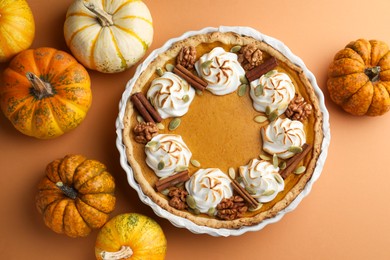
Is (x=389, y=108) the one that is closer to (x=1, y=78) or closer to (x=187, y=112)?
(x=187, y=112)

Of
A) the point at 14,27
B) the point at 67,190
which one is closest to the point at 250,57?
the point at 67,190

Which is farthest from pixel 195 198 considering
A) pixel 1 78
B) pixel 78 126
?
pixel 1 78

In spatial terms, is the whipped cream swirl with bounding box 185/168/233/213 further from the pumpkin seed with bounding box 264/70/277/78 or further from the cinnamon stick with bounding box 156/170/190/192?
the pumpkin seed with bounding box 264/70/277/78

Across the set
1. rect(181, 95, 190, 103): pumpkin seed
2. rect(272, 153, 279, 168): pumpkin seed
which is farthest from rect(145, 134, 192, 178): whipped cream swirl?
rect(272, 153, 279, 168): pumpkin seed

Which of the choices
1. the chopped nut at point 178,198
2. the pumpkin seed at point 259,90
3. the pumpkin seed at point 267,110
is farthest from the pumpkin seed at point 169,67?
the chopped nut at point 178,198

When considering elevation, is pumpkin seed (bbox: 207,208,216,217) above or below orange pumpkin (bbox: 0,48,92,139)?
below

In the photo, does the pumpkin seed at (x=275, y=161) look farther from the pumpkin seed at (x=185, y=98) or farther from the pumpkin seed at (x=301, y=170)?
the pumpkin seed at (x=185, y=98)
